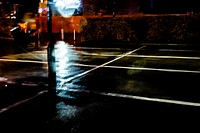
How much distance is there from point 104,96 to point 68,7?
19.8 meters

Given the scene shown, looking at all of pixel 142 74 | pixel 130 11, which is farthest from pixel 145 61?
pixel 130 11

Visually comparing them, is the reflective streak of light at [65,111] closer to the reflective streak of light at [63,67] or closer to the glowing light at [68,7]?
the reflective streak of light at [63,67]

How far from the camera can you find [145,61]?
11547 millimetres

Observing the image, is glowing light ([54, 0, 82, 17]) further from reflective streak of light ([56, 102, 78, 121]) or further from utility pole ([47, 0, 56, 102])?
reflective streak of light ([56, 102, 78, 121])

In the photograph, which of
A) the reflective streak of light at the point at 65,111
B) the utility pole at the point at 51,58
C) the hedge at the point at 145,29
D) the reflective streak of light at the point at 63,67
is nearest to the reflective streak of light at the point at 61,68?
the reflective streak of light at the point at 63,67

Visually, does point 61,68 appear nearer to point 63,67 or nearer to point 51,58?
point 63,67

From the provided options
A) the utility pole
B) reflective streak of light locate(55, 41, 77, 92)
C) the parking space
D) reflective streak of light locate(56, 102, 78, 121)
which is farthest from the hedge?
reflective streak of light locate(56, 102, 78, 121)

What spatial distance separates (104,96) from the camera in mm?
6848

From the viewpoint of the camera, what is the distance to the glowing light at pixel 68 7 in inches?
995

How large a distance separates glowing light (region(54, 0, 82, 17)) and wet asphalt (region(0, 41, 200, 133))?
14167mm

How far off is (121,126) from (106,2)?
65.4 ft

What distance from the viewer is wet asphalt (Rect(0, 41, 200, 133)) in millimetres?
5215

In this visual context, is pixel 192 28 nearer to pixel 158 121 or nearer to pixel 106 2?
pixel 106 2

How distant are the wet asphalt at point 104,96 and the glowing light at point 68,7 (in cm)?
1417
